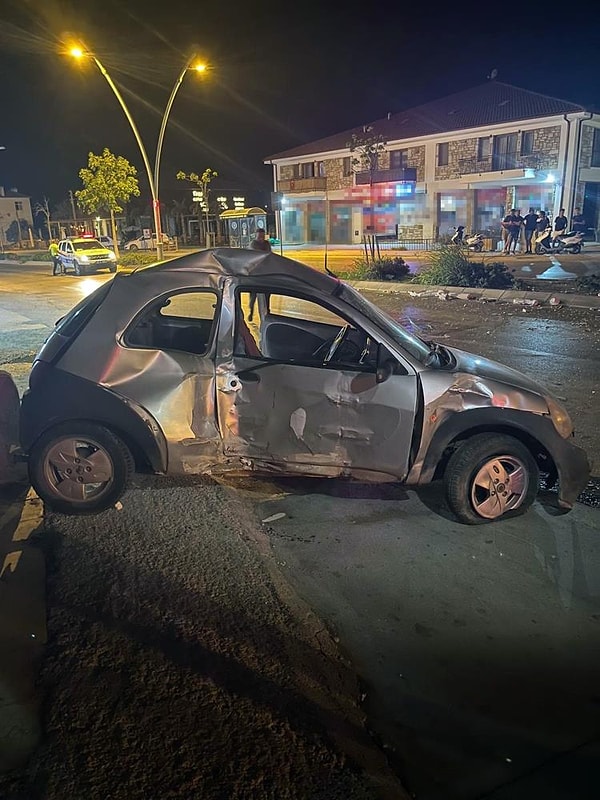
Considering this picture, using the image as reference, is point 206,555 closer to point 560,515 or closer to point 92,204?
point 560,515

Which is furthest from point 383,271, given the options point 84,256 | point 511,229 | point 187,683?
point 187,683

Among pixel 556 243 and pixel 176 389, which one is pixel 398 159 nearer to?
pixel 556 243

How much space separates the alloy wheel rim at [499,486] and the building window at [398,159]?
135 ft

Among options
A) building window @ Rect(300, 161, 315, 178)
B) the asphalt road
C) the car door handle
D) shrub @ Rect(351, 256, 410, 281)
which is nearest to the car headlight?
the asphalt road

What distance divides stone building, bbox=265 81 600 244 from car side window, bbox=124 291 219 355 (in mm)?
26644

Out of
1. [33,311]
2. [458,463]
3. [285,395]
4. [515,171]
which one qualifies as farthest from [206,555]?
[515,171]

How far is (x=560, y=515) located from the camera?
450cm

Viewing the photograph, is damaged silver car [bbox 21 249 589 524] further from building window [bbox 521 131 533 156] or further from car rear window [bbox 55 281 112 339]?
building window [bbox 521 131 533 156]

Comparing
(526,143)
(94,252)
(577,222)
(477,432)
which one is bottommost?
(477,432)

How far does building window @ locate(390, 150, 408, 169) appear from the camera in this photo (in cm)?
4191

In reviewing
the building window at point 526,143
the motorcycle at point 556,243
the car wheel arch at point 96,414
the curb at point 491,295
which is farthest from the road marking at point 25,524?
the building window at point 526,143

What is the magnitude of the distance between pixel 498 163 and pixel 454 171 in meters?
3.05

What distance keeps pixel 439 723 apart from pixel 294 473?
6.51ft

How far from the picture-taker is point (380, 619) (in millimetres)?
3385
